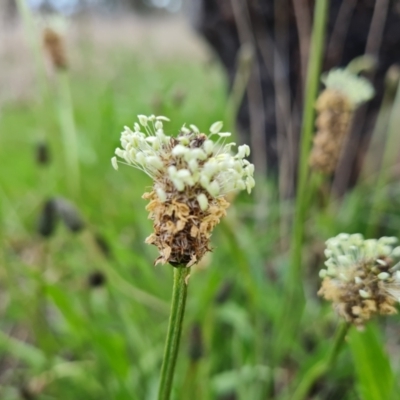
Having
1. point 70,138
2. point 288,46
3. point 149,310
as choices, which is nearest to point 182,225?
point 149,310

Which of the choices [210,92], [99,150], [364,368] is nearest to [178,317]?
[364,368]

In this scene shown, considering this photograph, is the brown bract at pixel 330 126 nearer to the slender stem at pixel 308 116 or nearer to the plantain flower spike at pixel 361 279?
the slender stem at pixel 308 116

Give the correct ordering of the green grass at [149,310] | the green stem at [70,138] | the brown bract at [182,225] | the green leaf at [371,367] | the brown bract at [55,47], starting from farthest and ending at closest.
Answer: the green stem at [70,138] → the brown bract at [55,47] → the green grass at [149,310] → the green leaf at [371,367] → the brown bract at [182,225]

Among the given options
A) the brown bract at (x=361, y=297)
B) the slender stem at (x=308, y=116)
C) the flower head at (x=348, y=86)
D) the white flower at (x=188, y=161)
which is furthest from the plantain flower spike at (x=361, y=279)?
the flower head at (x=348, y=86)

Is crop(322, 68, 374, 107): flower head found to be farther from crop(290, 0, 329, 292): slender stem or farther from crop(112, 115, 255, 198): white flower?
crop(112, 115, 255, 198): white flower

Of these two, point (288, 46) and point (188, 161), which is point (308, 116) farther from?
point (288, 46)

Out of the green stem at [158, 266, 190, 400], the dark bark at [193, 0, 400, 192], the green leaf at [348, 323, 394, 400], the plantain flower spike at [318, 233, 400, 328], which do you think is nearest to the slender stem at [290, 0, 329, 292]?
the green leaf at [348, 323, 394, 400]

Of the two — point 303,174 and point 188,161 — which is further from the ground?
point 303,174
